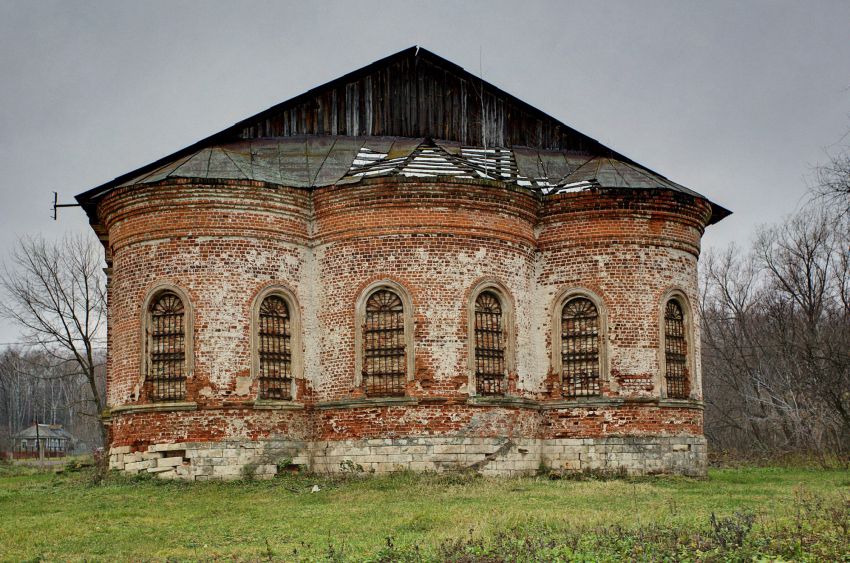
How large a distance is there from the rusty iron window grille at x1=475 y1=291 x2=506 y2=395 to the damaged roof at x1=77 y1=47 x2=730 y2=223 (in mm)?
2723

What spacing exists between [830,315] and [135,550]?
31.9m

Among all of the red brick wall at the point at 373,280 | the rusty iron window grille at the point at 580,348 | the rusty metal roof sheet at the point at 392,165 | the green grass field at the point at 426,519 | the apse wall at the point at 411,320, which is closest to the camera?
the green grass field at the point at 426,519

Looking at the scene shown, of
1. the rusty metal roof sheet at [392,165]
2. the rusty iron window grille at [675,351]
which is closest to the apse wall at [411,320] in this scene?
the rusty iron window grille at [675,351]

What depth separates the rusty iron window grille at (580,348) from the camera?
2092 centimetres

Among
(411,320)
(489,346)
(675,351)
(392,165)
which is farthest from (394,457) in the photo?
(675,351)

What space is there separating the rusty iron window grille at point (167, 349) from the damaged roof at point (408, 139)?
3.08 meters

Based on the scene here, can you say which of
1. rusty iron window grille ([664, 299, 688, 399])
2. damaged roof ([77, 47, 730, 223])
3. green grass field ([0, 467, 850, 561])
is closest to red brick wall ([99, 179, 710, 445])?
rusty iron window grille ([664, 299, 688, 399])

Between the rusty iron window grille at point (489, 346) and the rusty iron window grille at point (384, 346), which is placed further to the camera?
the rusty iron window grille at point (489, 346)

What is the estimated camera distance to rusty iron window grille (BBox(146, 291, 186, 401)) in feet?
64.1

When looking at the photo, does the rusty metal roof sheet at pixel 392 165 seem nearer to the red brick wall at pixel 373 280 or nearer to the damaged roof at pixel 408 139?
the damaged roof at pixel 408 139

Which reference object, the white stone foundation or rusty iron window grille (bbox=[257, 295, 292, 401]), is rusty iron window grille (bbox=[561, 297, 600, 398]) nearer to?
the white stone foundation

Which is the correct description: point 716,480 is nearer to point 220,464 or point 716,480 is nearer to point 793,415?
point 220,464

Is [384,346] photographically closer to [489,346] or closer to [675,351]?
[489,346]

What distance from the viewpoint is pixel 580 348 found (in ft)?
69.1
